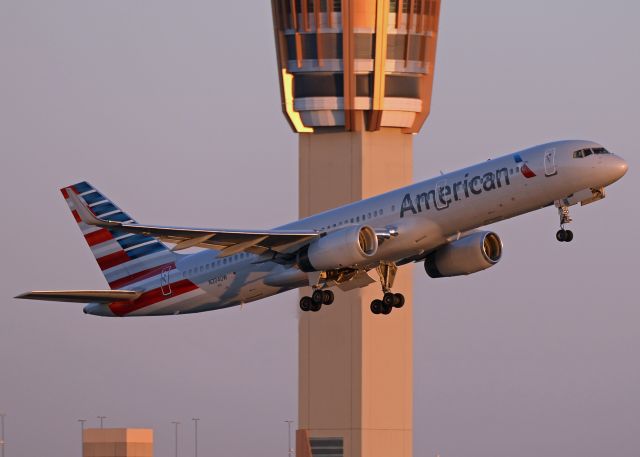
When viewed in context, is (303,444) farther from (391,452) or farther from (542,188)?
(542,188)

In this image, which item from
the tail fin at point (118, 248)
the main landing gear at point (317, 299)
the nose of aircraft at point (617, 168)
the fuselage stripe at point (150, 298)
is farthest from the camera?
the tail fin at point (118, 248)

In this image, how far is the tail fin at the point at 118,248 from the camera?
109688 millimetres

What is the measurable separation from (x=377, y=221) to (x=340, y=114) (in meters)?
50.2

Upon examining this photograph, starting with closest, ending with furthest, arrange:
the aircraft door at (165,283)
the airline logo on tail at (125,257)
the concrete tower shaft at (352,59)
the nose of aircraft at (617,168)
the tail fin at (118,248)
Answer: the nose of aircraft at (617,168) < the aircraft door at (165,283) < the airline logo on tail at (125,257) < the tail fin at (118,248) < the concrete tower shaft at (352,59)

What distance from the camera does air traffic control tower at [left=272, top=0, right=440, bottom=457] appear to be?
14588cm

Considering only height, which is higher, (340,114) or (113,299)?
(340,114)

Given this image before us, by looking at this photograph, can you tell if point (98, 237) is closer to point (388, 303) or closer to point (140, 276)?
point (140, 276)

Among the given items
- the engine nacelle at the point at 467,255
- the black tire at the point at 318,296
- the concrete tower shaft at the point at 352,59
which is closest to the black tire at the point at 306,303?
the black tire at the point at 318,296

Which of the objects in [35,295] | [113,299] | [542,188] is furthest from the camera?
[113,299]

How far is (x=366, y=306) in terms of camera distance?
146 meters

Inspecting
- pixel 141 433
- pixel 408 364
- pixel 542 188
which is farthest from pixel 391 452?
pixel 542 188

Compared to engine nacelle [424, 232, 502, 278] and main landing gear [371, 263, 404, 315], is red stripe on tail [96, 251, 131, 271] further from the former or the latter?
engine nacelle [424, 232, 502, 278]

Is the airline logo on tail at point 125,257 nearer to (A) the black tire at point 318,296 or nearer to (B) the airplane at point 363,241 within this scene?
(B) the airplane at point 363,241

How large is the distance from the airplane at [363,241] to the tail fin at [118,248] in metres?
0.16
